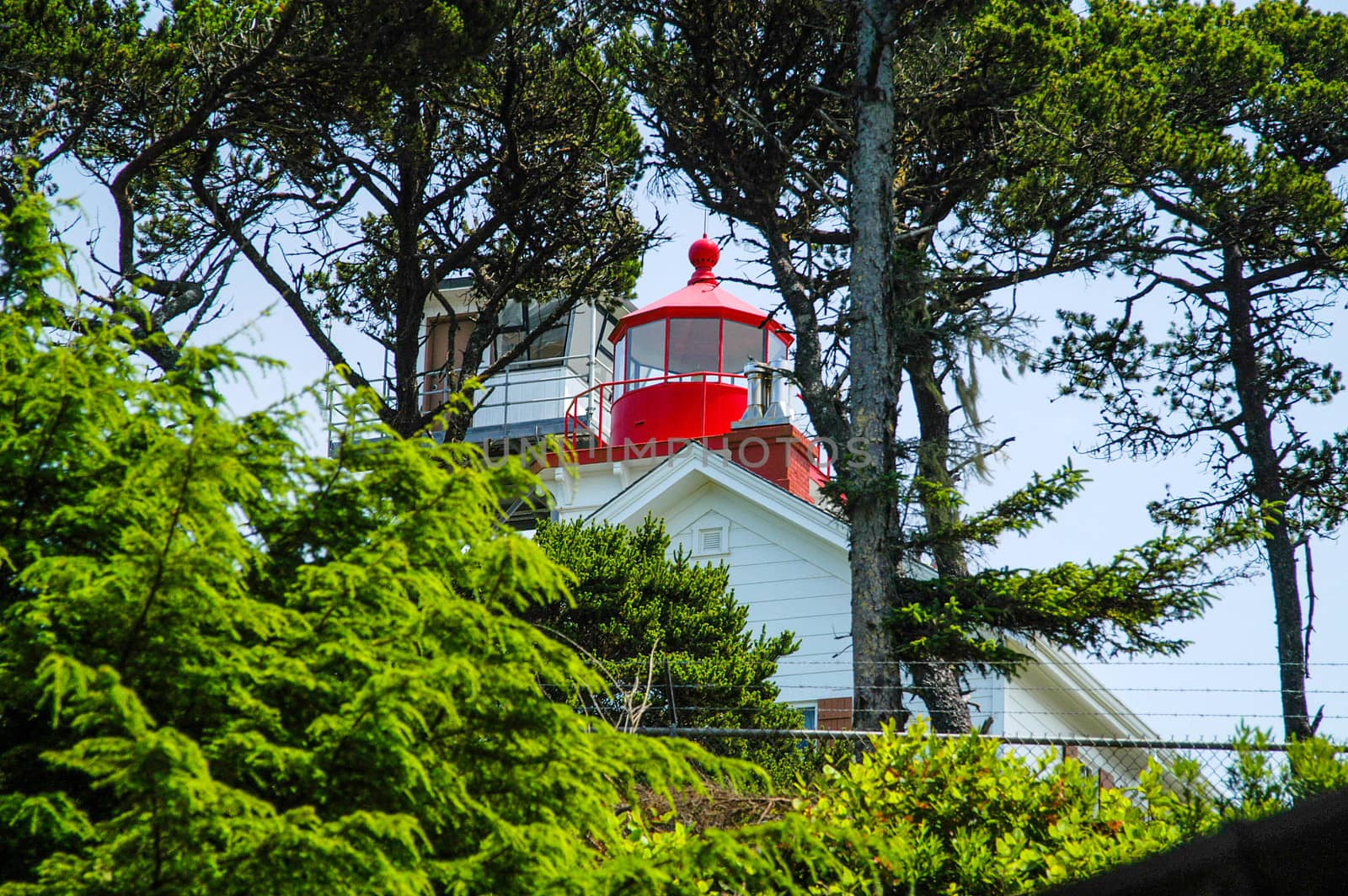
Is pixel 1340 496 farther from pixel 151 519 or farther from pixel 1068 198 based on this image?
pixel 151 519

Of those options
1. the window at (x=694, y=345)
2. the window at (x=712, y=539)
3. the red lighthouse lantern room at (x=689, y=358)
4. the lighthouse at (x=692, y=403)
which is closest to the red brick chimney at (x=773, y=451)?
the lighthouse at (x=692, y=403)

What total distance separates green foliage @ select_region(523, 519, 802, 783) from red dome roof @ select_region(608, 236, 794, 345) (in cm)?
932

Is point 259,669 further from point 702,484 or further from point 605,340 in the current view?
point 605,340

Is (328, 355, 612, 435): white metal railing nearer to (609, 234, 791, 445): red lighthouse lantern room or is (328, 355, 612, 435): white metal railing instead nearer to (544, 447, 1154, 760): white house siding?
(609, 234, 791, 445): red lighthouse lantern room

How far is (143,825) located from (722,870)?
5.68 ft

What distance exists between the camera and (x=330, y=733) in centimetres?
375

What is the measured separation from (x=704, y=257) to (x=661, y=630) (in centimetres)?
1250

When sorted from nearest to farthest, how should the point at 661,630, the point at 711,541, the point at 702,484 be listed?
the point at 661,630 < the point at 711,541 < the point at 702,484

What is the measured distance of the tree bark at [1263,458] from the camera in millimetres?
14750

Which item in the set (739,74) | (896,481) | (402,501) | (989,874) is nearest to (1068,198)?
(739,74)

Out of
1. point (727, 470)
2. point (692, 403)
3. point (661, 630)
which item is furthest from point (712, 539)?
point (661, 630)

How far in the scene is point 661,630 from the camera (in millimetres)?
12047

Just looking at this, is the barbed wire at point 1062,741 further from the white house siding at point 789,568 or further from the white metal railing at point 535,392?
the white metal railing at point 535,392

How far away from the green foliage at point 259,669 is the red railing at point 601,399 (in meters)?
16.3
